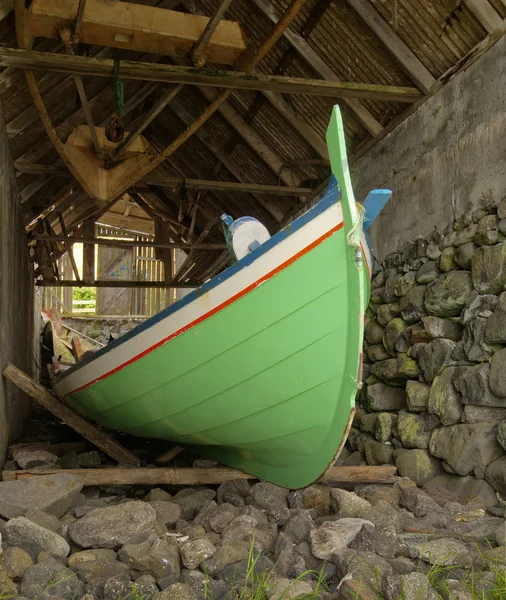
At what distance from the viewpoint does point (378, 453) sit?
4168mm

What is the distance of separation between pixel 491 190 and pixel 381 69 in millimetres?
1679

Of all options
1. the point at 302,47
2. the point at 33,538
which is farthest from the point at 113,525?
the point at 302,47

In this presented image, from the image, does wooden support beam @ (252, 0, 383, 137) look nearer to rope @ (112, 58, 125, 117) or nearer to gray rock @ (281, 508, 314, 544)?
rope @ (112, 58, 125, 117)

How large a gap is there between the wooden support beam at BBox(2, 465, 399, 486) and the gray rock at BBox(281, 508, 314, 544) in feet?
2.33

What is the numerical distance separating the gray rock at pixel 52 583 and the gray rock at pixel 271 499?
1119 mm

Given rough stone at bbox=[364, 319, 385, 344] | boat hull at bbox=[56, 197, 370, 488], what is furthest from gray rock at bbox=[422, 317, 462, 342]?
boat hull at bbox=[56, 197, 370, 488]

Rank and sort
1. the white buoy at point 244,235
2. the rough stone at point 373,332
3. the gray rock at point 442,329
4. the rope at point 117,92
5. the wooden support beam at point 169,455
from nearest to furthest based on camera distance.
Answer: the white buoy at point 244,235 < the gray rock at point 442,329 < the rope at point 117,92 < the wooden support beam at point 169,455 < the rough stone at point 373,332

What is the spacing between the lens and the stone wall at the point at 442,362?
3258 millimetres

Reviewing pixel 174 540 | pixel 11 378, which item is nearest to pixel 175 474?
pixel 174 540

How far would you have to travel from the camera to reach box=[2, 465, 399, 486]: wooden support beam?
3.39 m

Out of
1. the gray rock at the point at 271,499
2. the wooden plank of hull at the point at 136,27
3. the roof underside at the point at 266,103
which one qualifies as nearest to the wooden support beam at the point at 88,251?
the roof underside at the point at 266,103

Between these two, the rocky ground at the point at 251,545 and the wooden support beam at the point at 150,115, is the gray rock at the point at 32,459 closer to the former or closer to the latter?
the rocky ground at the point at 251,545

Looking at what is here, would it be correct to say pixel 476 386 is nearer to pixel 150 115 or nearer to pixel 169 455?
pixel 169 455

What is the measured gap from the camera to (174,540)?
252 centimetres
